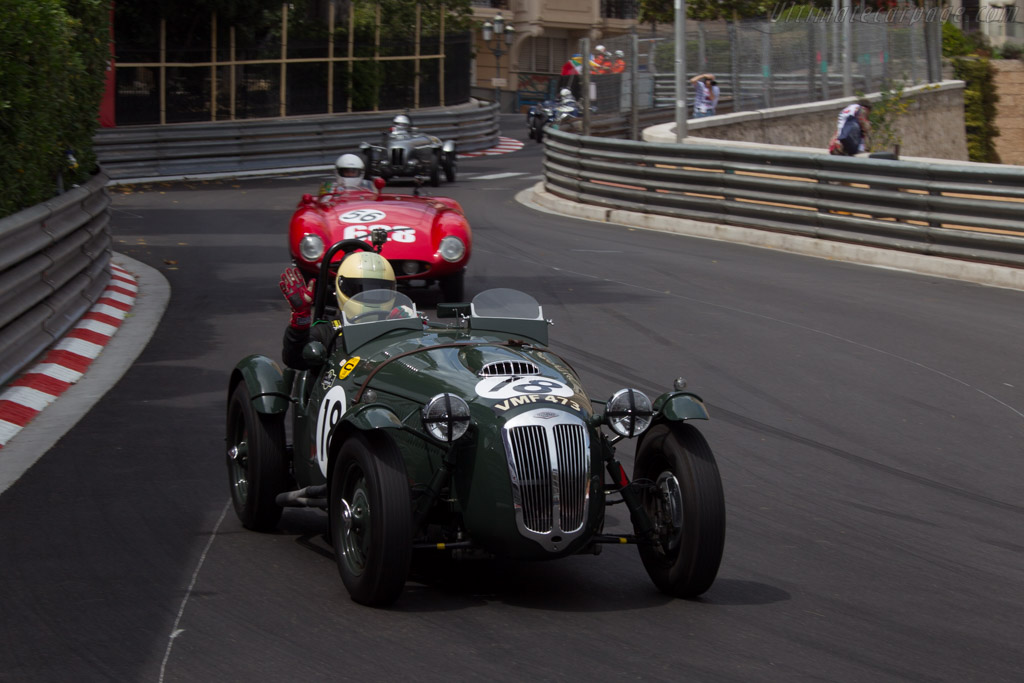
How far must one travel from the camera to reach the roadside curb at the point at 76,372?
808 centimetres

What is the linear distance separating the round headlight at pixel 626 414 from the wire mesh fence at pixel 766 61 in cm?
2105

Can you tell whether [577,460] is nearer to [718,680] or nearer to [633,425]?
[633,425]

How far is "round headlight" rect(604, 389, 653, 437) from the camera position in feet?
17.6

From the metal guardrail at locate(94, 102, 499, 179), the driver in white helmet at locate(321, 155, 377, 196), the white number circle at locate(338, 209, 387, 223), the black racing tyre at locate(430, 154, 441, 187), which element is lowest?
the white number circle at locate(338, 209, 387, 223)

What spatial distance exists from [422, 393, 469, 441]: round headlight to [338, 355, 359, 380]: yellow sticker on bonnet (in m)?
0.94

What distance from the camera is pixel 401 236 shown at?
12758mm

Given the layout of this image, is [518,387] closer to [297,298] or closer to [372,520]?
[372,520]

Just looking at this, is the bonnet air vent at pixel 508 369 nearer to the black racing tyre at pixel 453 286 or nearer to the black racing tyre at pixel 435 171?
the black racing tyre at pixel 453 286

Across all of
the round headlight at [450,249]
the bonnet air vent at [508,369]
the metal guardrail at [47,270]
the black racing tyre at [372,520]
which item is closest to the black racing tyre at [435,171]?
the metal guardrail at [47,270]

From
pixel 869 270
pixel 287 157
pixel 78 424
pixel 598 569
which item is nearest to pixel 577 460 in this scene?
pixel 598 569

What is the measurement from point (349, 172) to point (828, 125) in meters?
17.5

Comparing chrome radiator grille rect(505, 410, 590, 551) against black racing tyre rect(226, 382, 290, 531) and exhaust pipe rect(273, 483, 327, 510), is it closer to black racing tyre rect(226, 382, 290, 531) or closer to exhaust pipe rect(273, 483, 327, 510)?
exhaust pipe rect(273, 483, 327, 510)

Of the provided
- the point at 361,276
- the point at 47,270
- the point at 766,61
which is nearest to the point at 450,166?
the point at 766,61

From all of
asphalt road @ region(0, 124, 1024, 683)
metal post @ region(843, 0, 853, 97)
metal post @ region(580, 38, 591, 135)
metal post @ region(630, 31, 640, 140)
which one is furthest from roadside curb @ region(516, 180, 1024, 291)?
metal post @ region(843, 0, 853, 97)
